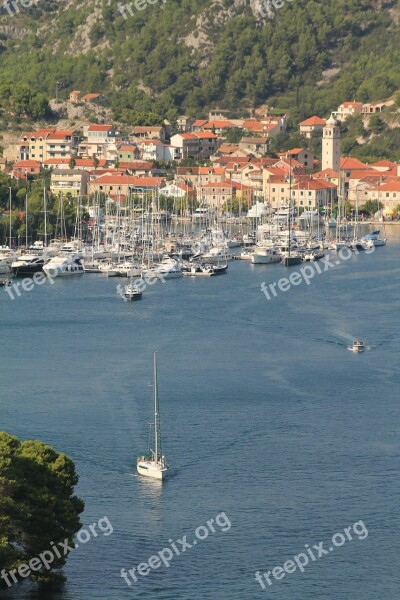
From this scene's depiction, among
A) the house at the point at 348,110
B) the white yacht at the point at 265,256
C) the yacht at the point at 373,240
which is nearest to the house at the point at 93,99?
the house at the point at 348,110

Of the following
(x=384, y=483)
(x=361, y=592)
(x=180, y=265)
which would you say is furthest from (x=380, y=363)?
(x=180, y=265)

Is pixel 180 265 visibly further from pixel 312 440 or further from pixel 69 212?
pixel 312 440

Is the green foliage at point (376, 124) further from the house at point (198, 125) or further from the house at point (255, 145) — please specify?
the house at point (198, 125)

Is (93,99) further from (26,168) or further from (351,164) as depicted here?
(351,164)

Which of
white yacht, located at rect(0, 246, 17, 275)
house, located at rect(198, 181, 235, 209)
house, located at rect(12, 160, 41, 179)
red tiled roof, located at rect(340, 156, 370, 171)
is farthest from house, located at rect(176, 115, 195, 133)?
white yacht, located at rect(0, 246, 17, 275)

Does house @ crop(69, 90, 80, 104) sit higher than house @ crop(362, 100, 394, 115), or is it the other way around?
house @ crop(69, 90, 80, 104)

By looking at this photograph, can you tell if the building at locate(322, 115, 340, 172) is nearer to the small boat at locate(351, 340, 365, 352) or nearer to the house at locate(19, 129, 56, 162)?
the house at locate(19, 129, 56, 162)
